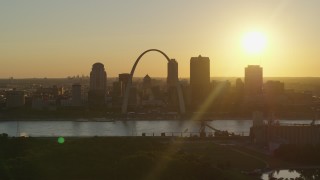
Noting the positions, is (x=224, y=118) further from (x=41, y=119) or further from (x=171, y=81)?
(x=171, y=81)

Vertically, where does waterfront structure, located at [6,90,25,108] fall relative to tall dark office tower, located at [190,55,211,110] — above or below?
below

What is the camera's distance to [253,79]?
62.5 m

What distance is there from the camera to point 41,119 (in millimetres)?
40125

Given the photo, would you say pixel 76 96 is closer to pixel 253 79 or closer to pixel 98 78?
pixel 98 78

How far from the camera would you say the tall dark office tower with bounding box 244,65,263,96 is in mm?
60281

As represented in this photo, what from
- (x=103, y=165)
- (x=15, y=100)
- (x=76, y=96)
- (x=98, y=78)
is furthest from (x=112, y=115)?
(x=103, y=165)

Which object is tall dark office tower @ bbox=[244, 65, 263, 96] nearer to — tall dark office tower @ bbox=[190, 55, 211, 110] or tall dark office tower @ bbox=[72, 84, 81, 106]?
tall dark office tower @ bbox=[190, 55, 211, 110]

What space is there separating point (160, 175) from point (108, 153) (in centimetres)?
231

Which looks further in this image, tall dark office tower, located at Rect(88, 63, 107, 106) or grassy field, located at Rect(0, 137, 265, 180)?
tall dark office tower, located at Rect(88, 63, 107, 106)

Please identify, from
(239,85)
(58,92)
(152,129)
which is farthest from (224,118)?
(58,92)

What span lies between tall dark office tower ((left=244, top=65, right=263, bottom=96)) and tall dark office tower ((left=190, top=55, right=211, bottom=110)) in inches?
210

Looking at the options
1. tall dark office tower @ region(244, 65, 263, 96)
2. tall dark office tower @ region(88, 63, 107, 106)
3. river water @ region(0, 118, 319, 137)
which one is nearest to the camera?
river water @ region(0, 118, 319, 137)

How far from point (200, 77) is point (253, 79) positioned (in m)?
8.42

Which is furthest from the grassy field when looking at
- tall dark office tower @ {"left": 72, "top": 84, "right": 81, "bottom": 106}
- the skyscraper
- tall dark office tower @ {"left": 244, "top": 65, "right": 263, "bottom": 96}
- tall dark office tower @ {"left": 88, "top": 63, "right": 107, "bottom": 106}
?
the skyscraper
